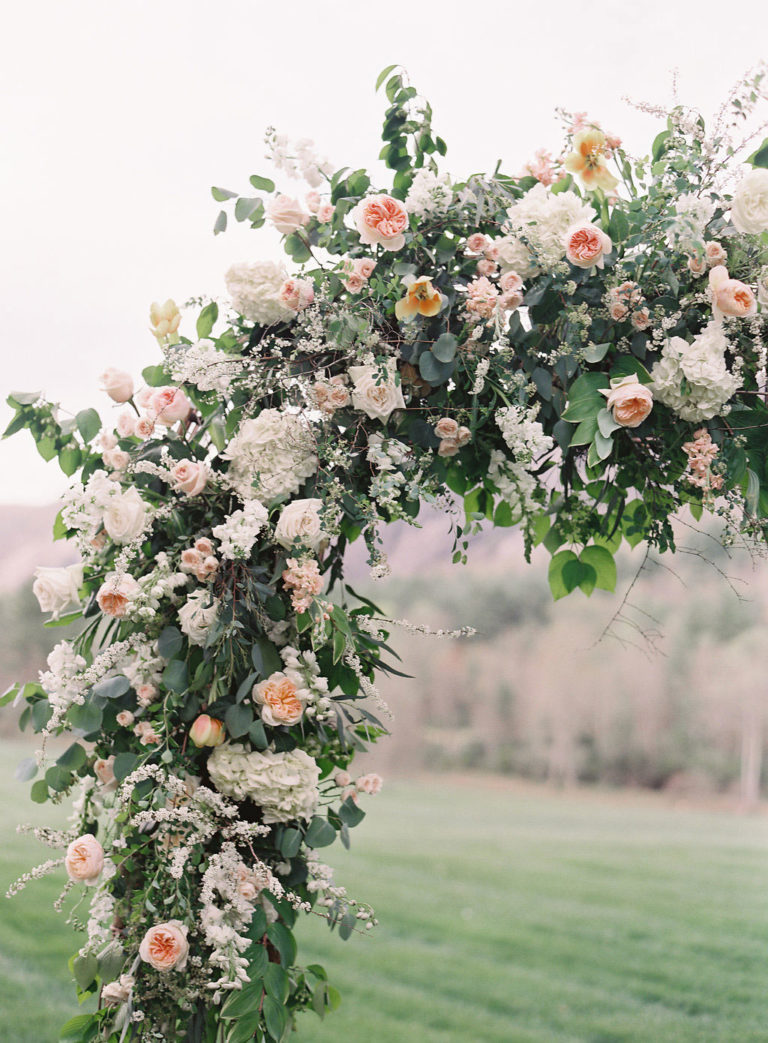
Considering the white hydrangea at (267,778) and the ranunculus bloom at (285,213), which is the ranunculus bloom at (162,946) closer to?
the white hydrangea at (267,778)

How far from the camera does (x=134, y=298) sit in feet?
12.0

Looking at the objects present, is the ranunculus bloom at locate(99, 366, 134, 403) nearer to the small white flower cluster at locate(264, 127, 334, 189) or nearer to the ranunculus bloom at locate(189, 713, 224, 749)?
the small white flower cluster at locate(264, 127, 334, 189)

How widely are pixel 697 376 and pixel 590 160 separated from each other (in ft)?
1.44

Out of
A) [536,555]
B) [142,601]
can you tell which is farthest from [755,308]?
[536,555]

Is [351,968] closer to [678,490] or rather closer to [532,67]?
[678,490]

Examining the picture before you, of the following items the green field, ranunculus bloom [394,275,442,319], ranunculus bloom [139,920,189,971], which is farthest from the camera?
the green field

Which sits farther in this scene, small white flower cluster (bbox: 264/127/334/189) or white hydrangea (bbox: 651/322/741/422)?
small white flower cluster (bbox: 264/127/334/189)

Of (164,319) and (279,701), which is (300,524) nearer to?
(279,701)

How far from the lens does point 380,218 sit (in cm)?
132

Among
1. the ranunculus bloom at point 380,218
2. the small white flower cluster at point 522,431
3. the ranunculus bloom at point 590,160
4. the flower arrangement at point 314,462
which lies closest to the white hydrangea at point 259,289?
the flower arrangement at point 314,462

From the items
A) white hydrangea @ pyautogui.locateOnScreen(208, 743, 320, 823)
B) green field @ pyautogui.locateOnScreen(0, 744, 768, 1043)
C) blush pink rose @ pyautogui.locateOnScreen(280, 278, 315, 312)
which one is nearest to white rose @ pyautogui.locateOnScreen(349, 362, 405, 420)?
blush pink rose @ pyautogui.locateOnScreen(280, 278, 315, 312)

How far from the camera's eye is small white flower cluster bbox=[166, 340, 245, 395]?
139 centimetres

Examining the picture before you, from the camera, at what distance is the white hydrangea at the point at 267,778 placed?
1.31m

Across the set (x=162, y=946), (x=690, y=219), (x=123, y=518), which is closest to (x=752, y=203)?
(x=690, y=219)
